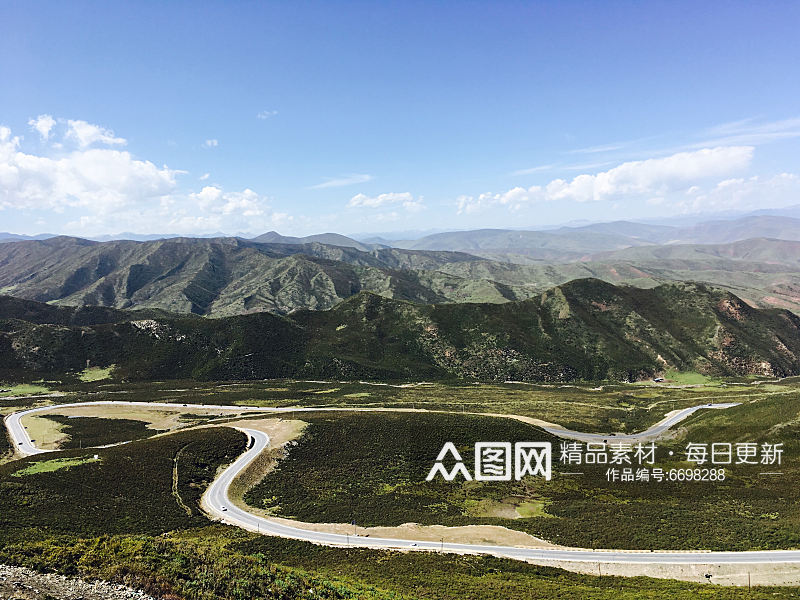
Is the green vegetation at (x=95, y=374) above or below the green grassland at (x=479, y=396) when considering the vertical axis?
above

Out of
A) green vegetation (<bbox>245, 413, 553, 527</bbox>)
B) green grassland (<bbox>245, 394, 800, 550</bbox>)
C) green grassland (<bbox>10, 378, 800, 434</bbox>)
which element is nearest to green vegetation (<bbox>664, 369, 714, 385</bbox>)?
green grassland (<bbox>10, 378, 800, 434</bbox>)

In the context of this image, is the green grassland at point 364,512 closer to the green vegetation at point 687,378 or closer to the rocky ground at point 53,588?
the rocky ground at point 53,588

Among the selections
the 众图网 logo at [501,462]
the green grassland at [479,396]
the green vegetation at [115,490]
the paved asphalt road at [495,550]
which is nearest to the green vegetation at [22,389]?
the green grassland at [479,396]

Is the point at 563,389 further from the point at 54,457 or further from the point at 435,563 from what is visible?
the point at 54,457

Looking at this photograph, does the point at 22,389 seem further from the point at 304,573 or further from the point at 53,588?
the point at 304,573

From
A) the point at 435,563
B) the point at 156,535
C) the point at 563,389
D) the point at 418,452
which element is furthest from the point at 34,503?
the point at 563,389

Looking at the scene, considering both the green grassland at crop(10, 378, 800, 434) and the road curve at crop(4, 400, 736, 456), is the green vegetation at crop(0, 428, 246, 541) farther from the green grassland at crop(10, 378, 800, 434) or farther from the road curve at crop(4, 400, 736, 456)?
the green grassland at crop(10, 378, 800, 434)
